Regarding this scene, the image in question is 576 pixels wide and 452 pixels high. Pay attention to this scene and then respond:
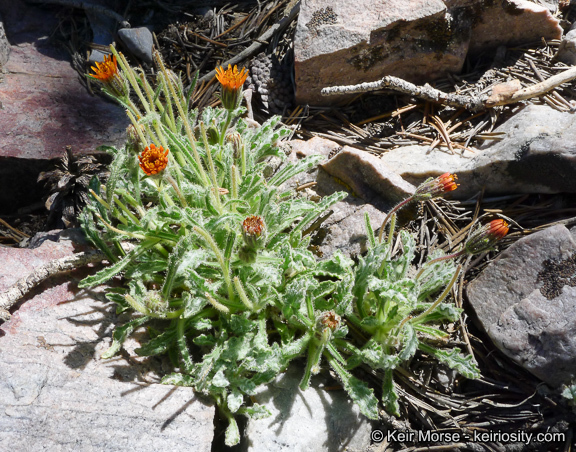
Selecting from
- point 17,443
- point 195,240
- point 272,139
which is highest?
point 272,139

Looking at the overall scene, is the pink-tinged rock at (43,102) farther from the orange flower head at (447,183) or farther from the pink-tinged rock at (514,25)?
the pink-tinged rock at (514,25)

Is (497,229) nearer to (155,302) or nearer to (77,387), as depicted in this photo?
(155,302)

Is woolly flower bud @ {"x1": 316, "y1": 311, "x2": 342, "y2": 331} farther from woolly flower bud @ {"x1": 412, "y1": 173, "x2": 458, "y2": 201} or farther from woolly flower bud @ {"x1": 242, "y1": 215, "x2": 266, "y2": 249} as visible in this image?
woolly flower bud @ {"x1": 412, "y1": 173, "x2": 458, "y2": 201}

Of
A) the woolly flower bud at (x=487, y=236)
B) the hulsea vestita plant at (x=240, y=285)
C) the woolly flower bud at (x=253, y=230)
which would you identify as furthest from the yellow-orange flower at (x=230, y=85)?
the woolly flower bud at (x=487, y=236)

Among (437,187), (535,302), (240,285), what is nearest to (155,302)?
(240,285)

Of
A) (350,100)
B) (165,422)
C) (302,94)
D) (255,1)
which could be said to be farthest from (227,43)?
(165,422)

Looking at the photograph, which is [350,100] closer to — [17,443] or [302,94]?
[302,94]

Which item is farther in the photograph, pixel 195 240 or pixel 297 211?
pixel 297 211

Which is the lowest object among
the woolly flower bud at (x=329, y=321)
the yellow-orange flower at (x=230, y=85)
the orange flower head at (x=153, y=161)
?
the woolly flower bud at (x=329, y=321)

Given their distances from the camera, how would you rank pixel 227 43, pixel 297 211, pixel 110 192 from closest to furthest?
pixel 110 192, pixel 297 211, pixel 227 43
